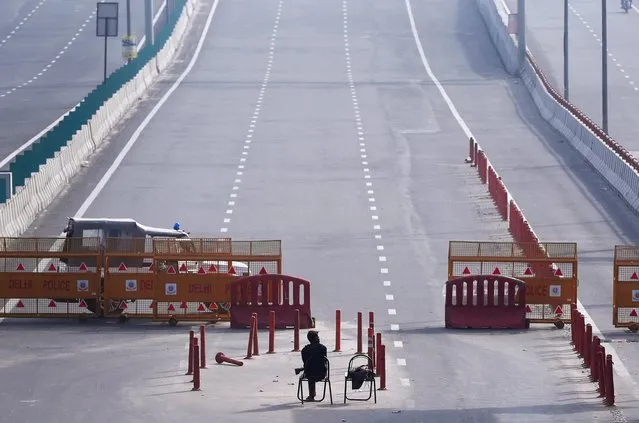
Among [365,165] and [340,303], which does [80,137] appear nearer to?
[365,165]

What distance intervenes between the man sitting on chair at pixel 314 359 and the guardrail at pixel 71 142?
17.1 m

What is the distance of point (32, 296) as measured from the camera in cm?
3294

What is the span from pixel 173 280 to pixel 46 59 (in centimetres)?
5498

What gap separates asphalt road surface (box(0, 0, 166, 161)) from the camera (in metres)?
67.1

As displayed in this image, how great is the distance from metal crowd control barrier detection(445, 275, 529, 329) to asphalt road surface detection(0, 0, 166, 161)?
27997mm

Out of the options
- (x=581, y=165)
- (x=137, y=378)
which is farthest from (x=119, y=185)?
(x=137, y=378)

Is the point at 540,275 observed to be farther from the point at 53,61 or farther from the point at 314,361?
the point at 53,61

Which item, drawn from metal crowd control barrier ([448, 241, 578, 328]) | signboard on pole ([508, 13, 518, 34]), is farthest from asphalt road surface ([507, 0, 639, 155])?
metal crowd control barrier ([448, 241, 578, 328])

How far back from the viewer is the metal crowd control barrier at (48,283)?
32906 mm

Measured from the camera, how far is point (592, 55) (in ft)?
275

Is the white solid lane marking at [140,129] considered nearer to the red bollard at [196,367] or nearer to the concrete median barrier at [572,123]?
the concrete median barrier at [572,123]

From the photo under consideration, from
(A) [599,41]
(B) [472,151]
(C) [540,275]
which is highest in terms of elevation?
(A) [599,41]

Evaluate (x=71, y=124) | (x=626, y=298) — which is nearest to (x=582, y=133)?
(x=71, y=124)

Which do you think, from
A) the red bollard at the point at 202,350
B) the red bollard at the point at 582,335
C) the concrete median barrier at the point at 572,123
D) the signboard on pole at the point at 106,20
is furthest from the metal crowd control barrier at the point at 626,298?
the signboard on pole at the point at 106,20
